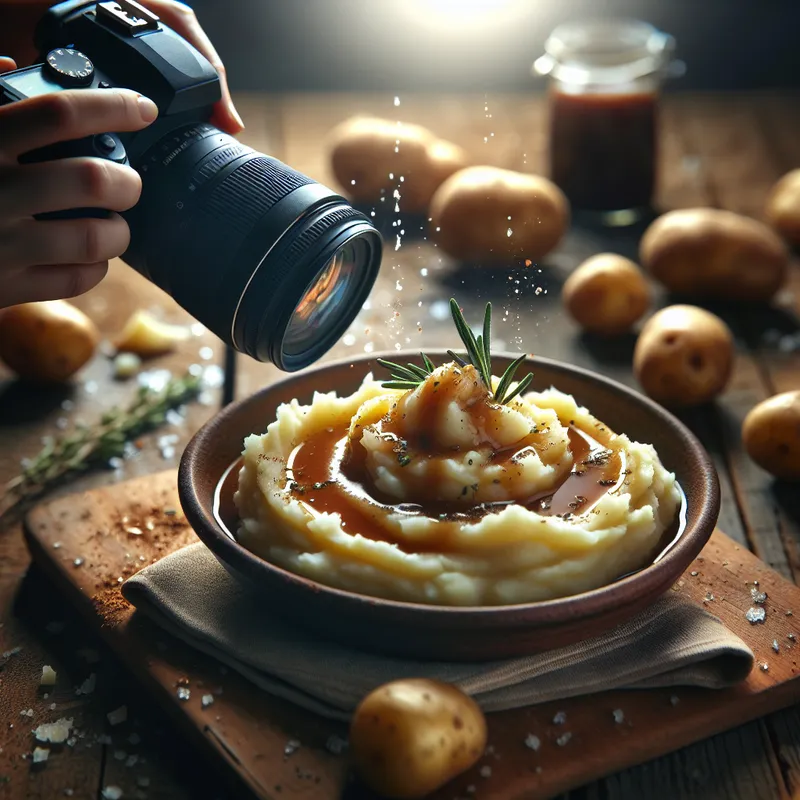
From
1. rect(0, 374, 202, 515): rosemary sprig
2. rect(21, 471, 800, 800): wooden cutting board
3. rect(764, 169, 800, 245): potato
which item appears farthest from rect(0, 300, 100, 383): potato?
rect(764, 169, 800, 245): potato

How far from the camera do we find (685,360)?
218 cm

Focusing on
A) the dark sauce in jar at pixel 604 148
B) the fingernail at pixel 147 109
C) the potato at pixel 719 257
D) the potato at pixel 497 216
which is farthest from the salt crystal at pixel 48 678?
the dark sauce in jar at pixel 604 148

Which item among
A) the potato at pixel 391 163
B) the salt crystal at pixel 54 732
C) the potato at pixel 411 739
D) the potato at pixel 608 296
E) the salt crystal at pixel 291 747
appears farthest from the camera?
the potato at pixel 391 163

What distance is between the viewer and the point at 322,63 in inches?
164

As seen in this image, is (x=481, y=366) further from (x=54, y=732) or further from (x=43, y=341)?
(x=43, y=341)

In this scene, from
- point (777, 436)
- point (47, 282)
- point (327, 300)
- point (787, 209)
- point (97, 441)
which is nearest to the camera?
point (47, 282)

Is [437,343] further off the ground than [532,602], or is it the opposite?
[532,602]

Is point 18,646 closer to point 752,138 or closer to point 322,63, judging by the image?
point 752,138

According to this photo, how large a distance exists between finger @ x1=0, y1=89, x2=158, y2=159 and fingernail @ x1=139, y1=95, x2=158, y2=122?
3 cm

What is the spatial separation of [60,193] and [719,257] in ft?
5.27

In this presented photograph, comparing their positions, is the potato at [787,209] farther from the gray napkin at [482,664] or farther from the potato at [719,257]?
the gray napkin at [482,664]

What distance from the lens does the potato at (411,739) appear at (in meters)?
1.19

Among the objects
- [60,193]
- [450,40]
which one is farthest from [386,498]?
[450,40]

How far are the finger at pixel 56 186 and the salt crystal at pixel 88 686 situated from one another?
0.61 metres
